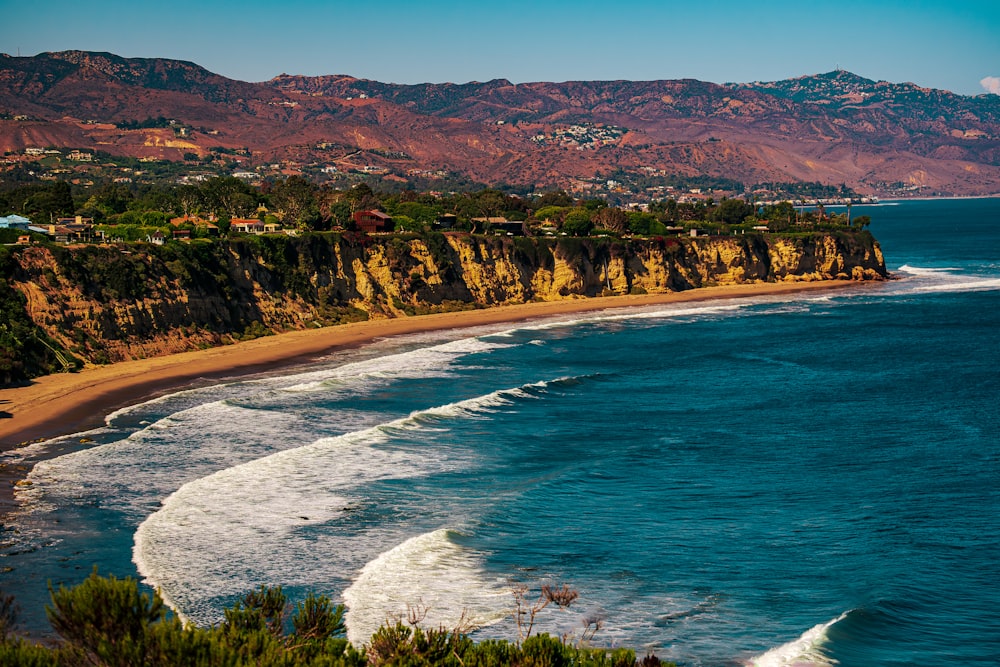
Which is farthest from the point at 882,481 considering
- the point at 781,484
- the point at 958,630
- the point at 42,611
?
the point at 42,611

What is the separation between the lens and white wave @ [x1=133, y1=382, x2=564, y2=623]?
25703mm

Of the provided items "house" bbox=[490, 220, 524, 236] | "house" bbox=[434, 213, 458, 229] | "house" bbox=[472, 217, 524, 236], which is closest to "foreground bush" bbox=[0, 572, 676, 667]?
"house" bbox=[472, 217, 524, 236]

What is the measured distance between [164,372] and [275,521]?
28.4 m

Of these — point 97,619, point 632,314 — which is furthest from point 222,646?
point 632,314

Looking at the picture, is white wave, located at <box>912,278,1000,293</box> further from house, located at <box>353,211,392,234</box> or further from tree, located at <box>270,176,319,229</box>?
tree, located at <box>270,176,319,229</box>

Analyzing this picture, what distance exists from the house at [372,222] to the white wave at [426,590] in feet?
227

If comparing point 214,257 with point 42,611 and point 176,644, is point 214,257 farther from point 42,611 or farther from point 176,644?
point 176,644

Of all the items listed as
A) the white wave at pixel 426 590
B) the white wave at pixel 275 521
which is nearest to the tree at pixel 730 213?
the white wave at pixel 275 521

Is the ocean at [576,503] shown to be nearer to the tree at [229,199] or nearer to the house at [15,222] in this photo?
the house at [15,222]

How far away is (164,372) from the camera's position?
55906mm

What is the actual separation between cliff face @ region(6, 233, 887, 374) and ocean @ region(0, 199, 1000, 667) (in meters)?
11.6

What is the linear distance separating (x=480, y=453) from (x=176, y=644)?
23571 mm

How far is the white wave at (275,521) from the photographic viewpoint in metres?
25.7

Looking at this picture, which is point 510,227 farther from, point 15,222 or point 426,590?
point 426,590
